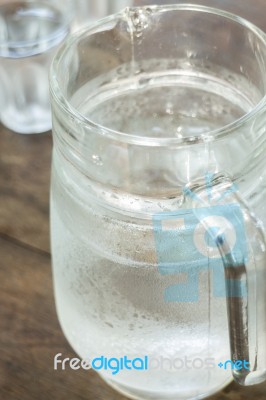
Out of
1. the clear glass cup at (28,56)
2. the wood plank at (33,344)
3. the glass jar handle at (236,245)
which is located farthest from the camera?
the clear glass cup at (28,56)

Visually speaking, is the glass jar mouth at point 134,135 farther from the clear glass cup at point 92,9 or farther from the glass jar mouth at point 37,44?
the clear glass cup at point 92,9

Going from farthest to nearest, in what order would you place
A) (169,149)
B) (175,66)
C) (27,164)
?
(27,164) → (175,66) → (169,149)

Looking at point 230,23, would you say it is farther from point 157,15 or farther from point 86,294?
point 86,294

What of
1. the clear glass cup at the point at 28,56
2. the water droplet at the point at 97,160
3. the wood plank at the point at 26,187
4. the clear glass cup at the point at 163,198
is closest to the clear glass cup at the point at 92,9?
the clear glass cup at the point at 28,56

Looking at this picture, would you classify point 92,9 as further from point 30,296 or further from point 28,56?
point 30,296

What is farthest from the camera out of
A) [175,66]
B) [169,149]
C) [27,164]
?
[27,164]

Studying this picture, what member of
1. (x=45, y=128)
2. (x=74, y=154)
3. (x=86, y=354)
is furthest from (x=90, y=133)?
(x=45, y=128)
